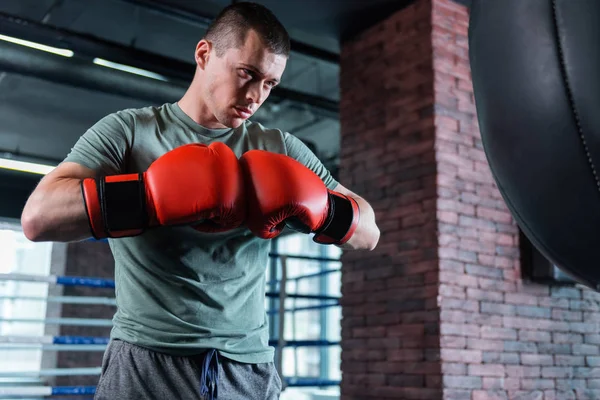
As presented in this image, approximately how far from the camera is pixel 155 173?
3.55 feet

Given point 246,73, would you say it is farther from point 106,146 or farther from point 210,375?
point 210,375

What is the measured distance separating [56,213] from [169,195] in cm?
18

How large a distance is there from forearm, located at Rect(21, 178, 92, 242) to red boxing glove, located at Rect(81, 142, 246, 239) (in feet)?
0.07

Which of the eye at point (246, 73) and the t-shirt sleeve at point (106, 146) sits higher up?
the eye at point (246, 73)

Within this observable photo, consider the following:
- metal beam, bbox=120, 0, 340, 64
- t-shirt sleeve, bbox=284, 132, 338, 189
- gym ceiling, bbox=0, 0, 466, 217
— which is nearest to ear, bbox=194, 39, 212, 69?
t-shirt sleeve, bbox=284, 132, 338, 189

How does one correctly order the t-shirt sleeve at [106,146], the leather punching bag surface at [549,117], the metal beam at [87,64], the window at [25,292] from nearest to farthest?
the leather punching bag surface at [549,117]
the t-shirt sleeve at [106,146]
the metal beam at [87,64]
the window at [25,292]

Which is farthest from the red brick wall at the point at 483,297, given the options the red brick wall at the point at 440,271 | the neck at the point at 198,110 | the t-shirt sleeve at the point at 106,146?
the t-shirt sleeve at the point at 106,146

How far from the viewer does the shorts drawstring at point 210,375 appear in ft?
3.96

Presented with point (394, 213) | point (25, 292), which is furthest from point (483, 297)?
point (25, 292)

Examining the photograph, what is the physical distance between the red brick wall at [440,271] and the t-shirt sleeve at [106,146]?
2555mm

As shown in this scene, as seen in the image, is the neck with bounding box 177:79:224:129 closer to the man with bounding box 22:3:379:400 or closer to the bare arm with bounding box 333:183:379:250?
the man with bounding box 22:3:379:400

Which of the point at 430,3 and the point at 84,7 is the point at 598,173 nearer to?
the point at 430,3

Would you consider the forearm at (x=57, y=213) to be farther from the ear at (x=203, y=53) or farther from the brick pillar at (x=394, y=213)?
the brick pillar at (x=394, y=213)

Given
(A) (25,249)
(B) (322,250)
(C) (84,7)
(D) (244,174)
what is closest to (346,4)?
(C) (84,7)
